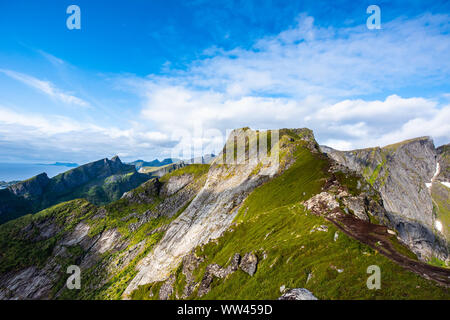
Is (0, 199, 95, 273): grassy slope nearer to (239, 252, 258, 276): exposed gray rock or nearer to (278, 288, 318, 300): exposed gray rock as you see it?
(239, 252, 258, 276): exposed gray rock

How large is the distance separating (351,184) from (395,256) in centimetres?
4553

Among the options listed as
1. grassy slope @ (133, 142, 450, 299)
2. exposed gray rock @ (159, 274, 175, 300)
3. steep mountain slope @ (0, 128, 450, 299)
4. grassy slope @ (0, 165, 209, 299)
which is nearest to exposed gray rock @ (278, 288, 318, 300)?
grassy slope @ (133, 142, 450, 299)

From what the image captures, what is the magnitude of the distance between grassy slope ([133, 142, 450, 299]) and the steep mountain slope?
0.72 ft

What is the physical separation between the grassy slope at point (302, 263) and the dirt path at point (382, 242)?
2.33 m

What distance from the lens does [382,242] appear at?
43875 mm

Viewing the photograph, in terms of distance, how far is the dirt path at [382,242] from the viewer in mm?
32812

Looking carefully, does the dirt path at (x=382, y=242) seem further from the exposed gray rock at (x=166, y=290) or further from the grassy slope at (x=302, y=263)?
the exposed gray rock at (x=166, y=290)

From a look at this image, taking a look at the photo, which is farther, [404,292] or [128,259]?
[128,259]

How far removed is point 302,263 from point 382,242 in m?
18.2

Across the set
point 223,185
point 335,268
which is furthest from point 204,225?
point 335,268

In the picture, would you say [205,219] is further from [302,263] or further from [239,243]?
[302,263]

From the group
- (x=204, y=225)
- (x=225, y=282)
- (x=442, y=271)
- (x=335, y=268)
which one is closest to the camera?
(x=442, y=271)
